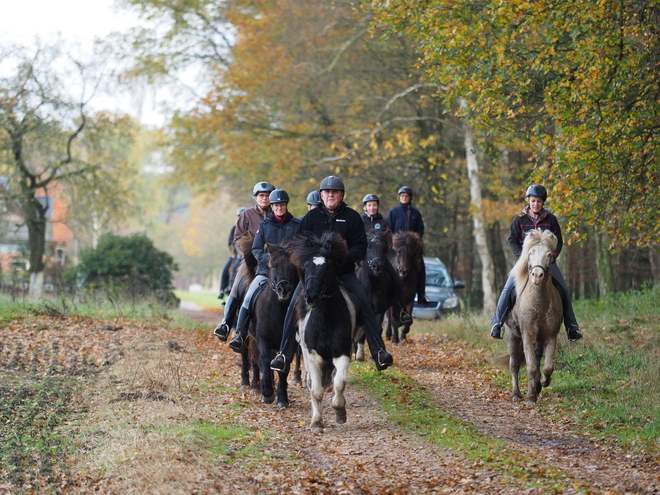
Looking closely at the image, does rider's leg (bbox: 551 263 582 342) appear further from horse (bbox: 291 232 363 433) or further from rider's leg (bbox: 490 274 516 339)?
horse (bbox: 291 232 363 433)

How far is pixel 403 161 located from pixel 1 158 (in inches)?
588

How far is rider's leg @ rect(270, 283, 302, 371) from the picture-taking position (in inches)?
395

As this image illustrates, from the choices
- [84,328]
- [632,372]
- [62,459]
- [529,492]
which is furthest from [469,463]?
[84,328]

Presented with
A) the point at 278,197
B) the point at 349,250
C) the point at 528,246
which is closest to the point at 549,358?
the point at 528,246

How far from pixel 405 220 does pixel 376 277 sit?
261 centimetres

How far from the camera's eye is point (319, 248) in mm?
9508

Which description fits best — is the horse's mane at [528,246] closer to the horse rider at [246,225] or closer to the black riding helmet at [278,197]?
the black riding helmet at [278,197]

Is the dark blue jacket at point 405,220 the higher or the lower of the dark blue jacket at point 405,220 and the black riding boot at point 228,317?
the higher

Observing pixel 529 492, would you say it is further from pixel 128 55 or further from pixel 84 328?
pixel 128 55

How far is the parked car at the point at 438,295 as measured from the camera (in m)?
24.0

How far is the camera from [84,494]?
730 cm

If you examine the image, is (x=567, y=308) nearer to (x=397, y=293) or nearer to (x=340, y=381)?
(x=340, y=381)

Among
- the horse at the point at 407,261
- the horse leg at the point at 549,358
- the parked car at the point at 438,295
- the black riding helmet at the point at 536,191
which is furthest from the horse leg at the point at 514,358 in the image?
the parked car at the point at 438,295

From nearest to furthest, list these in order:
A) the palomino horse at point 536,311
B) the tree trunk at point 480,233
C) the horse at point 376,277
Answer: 1. the palomino horse at point 536,311
2. the horse at point 376,277
3. the tree trunk at point 480,233
